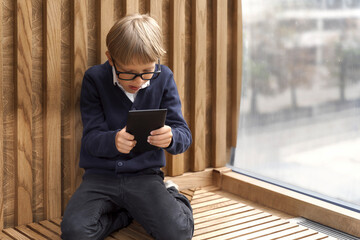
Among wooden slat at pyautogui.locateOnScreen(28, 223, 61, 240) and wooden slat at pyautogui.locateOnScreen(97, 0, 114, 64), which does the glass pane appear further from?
wooden slat at pyautogui.locateOnScreen(28, 223, 61, 240)

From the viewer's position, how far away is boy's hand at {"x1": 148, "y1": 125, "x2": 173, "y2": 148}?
149 centimetres

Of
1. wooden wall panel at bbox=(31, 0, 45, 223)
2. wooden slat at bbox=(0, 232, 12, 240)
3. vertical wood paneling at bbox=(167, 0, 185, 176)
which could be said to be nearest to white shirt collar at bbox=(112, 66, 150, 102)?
wooden wall panel at bbox=(31, 0, 45, 223)

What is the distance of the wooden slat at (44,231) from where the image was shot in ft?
5.14

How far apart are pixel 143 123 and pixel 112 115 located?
0.24 meters

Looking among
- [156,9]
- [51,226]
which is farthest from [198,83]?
[51,226]

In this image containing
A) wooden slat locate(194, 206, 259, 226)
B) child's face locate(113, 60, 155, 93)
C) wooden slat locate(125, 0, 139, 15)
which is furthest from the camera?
wooden slat locate(125, 0, 139, 15)

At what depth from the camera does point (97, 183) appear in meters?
1.60

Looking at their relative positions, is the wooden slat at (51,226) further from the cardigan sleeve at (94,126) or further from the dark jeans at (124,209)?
the cardigan sleeve at (94,126)

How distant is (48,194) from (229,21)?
117 centimetres

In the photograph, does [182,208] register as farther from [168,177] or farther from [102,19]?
[102,19]

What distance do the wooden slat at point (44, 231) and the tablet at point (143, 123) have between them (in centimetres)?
41

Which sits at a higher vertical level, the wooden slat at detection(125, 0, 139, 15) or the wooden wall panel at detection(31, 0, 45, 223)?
the wooden slat at detection(125, 0, 139, 15)

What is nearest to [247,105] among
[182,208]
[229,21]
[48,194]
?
[229,21]

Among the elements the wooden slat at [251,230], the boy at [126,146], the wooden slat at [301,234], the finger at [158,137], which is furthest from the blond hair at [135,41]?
the wooden slat at [301,234]
